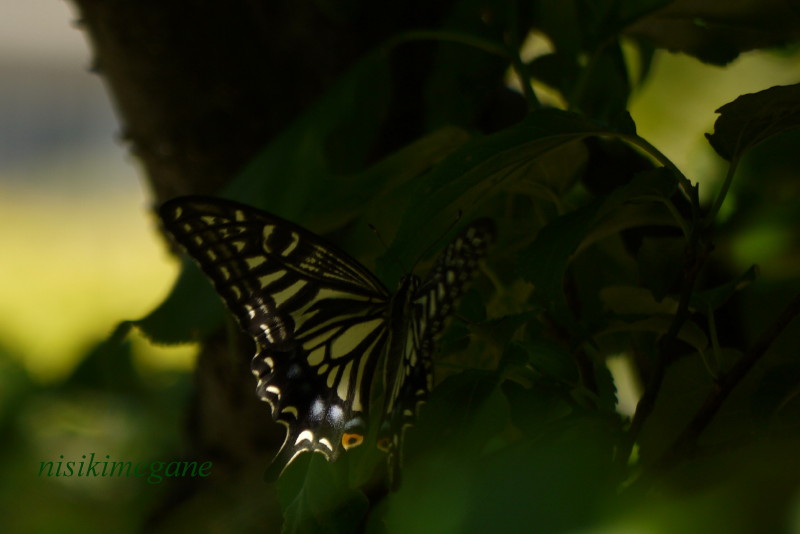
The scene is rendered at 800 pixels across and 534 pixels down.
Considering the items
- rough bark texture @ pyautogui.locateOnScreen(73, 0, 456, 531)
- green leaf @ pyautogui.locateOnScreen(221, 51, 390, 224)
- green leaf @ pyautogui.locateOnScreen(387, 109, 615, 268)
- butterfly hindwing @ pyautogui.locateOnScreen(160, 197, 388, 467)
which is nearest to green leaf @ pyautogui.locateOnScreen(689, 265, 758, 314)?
green leaf @ pyautogui.locateOnScreen(387, 109, 615, 268)

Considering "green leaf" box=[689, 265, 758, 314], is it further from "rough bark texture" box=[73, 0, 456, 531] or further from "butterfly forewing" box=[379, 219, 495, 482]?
"rough bark texture" box=[73, 0, 456, 531]

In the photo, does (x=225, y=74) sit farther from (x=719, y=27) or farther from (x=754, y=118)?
(x=754, y=118)

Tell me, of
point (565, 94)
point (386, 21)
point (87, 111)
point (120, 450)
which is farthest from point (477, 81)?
point (87, 111)

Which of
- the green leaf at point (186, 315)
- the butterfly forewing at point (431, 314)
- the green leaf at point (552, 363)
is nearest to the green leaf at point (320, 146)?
the green leaf at point (186, 315)

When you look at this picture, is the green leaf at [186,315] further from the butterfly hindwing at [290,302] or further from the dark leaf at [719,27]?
the dark leaf at [719,27]

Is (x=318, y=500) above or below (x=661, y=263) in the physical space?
below

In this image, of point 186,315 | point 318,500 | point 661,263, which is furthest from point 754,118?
point 186,315
